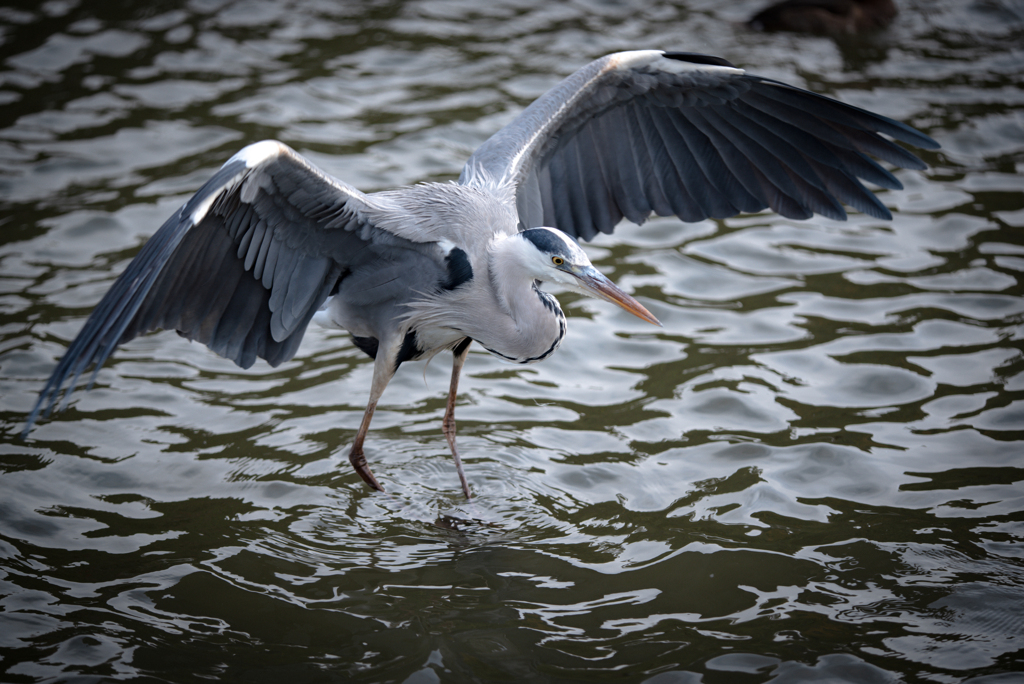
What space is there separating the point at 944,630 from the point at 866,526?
0.78 m

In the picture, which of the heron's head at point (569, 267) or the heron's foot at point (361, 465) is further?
the heron's foot at point (361, 465)

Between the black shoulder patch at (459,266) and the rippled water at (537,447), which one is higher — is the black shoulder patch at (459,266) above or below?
above

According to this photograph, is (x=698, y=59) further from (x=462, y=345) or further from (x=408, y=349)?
(x=408, y=349)

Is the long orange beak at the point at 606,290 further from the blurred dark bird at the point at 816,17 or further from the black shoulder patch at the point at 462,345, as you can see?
the blurred dark bird at the point at 816,17

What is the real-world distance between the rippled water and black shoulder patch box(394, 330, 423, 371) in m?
0.70

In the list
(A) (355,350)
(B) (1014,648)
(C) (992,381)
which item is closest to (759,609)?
(B) (1014,648)

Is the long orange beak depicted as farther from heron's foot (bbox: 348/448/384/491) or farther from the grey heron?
heron's foot (bbox: 348/448/384/491)

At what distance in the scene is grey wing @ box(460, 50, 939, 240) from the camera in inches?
197

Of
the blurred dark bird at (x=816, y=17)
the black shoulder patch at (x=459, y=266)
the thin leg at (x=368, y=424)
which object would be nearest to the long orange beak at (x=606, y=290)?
the black shoulder patch at (x=459, y=266)

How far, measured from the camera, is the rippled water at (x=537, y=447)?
4.01 meters

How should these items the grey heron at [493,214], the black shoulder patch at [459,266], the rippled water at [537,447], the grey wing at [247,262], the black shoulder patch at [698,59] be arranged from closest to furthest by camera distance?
the grey wing at [247,262]
the rippled water at [537,447]
the grey heron at [493,214]
the black shoulder patch at [459,266]
the black shoulder patch at [698,59]

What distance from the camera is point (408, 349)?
500 centimetres

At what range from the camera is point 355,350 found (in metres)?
6.60

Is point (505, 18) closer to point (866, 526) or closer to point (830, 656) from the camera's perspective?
point (866, 526)
